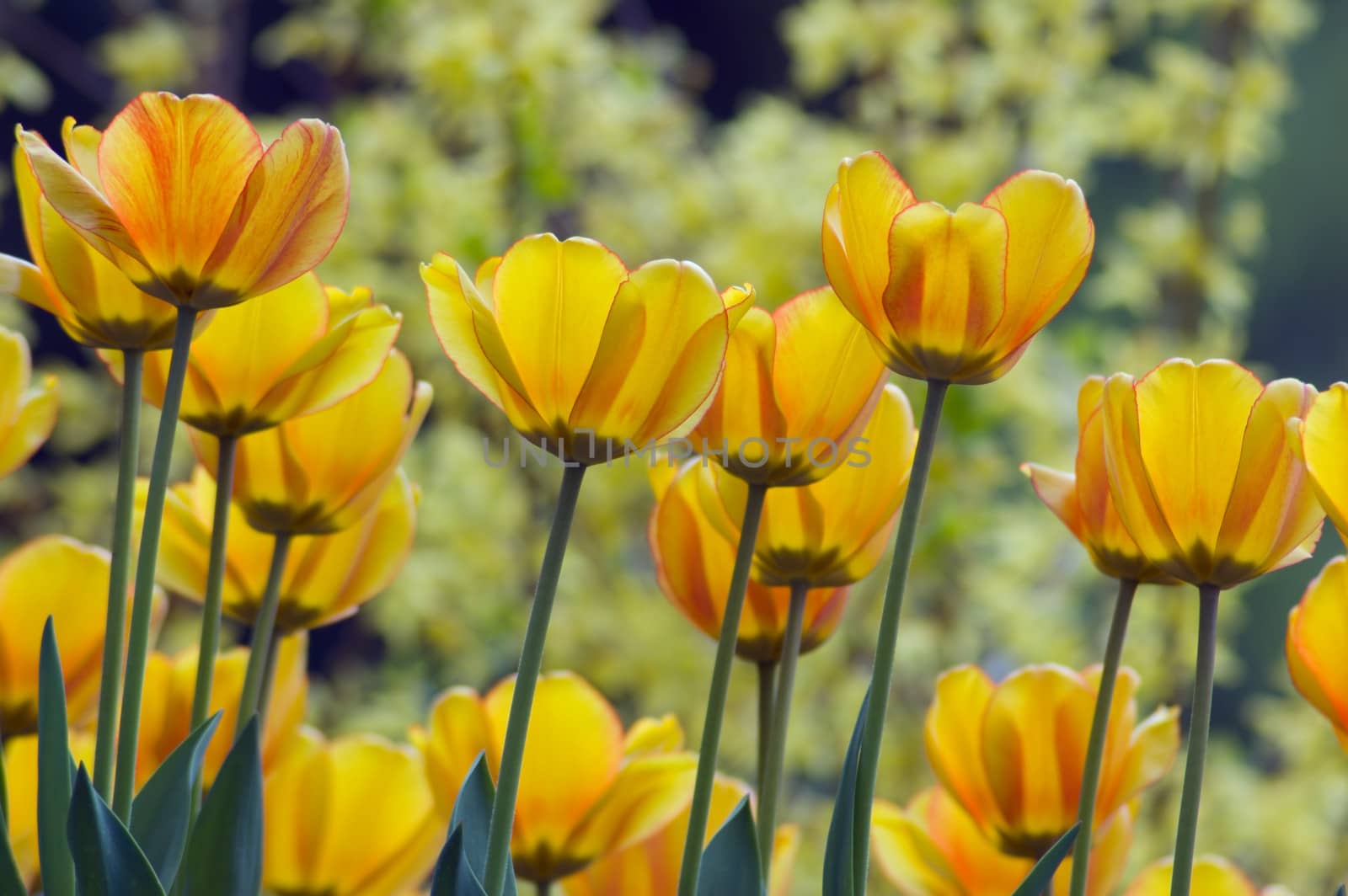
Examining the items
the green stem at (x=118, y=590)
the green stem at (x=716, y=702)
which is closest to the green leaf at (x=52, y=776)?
the green stem at (x=118, y=590)

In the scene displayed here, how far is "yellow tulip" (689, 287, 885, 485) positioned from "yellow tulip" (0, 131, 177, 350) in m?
0.11

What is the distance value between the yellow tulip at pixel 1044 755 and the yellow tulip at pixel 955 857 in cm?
2

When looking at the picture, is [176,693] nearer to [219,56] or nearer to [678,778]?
[678,778]

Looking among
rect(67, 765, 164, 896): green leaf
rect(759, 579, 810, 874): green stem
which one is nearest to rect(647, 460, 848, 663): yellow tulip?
rect(759, 579, 810, 874): green stem

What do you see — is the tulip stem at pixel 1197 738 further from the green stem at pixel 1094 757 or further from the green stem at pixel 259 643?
the green stem at pixel 259 643

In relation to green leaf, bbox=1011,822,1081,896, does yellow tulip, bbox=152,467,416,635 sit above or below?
above

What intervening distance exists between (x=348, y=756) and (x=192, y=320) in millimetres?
143

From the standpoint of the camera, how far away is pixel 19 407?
319 mm

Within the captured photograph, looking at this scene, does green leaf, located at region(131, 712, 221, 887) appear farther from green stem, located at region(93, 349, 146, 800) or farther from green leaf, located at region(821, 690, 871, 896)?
green leaf, located at region(821, 690, 871, 896)

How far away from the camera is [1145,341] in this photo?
1.62m

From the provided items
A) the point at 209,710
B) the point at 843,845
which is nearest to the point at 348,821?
the point at 209,710

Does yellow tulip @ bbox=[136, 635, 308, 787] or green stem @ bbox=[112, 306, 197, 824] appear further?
yellow tulip @ bbox=[136, 635, 308, 787]

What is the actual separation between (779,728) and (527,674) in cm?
8

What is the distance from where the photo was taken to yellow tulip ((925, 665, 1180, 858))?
1.05 feet
